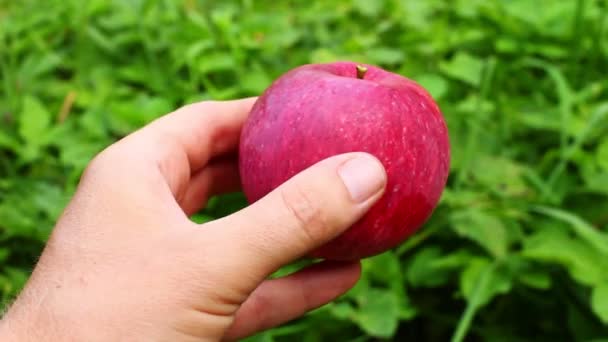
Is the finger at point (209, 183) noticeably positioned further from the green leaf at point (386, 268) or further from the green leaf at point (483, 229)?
the green leaf at point (483, 229)

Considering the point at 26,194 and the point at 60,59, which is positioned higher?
the point at 60,59

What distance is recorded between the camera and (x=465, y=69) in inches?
89.7

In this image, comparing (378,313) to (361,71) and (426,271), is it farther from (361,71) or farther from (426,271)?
(361,71)

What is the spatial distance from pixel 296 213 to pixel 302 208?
12mm

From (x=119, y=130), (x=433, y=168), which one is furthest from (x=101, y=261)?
(x=119, y=130)

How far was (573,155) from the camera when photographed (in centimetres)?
202

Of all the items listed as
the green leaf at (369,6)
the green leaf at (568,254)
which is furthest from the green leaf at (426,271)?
the green leaf at (369,6)

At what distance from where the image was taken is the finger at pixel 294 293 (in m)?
1.50

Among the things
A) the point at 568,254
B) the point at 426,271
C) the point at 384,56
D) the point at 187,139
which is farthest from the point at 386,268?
the point at 384,56

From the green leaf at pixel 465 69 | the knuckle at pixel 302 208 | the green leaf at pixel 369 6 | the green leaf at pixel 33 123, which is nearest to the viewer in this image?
the knuckle at pixel 302 208

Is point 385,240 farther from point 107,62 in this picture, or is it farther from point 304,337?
point 107,62

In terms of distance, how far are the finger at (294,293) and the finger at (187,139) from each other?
272mm

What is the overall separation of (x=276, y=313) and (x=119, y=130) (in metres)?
0.87

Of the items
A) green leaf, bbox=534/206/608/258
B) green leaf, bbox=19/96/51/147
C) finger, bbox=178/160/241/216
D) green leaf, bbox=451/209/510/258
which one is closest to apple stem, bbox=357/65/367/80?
finger, bbox=178/160/241/216
